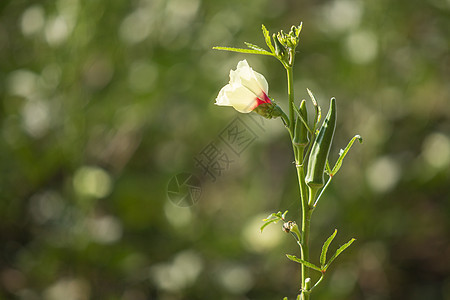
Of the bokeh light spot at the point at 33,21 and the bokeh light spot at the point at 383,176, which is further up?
the bokeh light spot at the point at 33,21

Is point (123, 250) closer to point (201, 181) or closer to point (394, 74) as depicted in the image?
point (201, 181)

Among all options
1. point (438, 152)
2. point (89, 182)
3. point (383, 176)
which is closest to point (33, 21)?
point (89, 182)

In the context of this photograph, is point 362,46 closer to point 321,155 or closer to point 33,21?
point 33,21

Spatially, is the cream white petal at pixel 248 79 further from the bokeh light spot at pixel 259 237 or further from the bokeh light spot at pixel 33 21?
the bokeh light spot at pixel 33 21

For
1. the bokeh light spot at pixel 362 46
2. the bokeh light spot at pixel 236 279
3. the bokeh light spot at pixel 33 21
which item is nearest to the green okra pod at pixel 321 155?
the bokeh light spot at pixel 236 279

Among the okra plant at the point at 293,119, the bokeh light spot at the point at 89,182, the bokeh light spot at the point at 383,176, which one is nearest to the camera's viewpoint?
the okra plant at the point at 293,119
